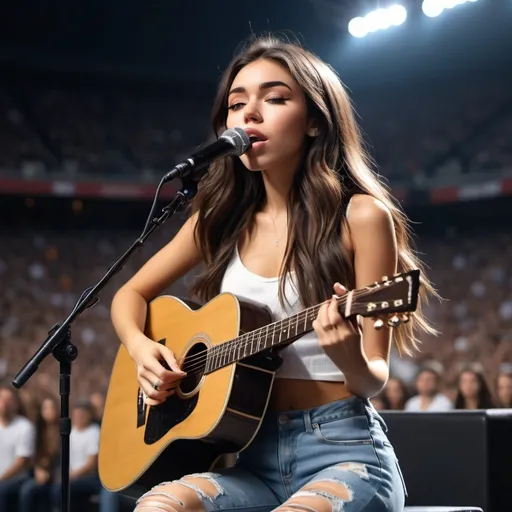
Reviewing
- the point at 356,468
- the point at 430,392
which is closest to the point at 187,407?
the point at 356,468

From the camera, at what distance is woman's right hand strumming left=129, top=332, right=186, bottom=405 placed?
6.48ft

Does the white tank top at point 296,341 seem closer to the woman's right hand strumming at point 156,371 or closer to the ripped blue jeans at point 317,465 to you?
the ripped blue jeans at point 317,465

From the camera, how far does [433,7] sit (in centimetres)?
1026

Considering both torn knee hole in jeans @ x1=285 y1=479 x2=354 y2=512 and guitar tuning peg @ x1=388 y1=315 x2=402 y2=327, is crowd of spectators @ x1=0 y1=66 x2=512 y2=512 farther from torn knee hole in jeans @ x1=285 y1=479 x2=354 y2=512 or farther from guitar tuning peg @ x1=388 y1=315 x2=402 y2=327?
guitar tuning peg @ x1=388 y1=315 x2=402 y2=327

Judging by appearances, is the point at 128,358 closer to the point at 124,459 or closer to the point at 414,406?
the point at 124,459

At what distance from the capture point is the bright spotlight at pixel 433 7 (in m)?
10.2

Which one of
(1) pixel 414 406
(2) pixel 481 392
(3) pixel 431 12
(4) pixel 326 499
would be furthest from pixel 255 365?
(3) pixel 431 12

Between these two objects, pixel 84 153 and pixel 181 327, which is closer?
pixel 181 327

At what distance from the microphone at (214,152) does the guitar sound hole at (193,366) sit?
435mm

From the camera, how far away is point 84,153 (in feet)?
41.3

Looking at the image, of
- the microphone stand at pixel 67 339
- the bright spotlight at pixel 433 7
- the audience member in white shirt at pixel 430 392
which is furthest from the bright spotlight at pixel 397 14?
the microphone stand at pixel 67 339

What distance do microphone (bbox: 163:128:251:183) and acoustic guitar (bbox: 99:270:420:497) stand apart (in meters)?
0.30

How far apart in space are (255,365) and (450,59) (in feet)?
36.5

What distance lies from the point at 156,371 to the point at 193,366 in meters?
0.09
